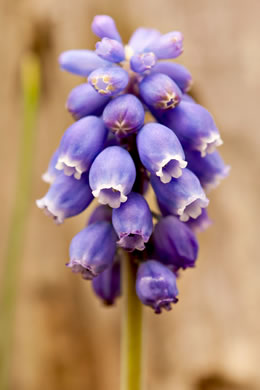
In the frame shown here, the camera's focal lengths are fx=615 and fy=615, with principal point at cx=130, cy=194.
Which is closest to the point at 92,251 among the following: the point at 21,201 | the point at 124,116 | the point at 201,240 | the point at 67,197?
the point at 67,197

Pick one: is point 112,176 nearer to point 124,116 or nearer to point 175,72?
point 124,116

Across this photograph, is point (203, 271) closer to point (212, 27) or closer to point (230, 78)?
point (230, 78)

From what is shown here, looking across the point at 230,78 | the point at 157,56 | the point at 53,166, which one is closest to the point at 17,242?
the point at 53,166

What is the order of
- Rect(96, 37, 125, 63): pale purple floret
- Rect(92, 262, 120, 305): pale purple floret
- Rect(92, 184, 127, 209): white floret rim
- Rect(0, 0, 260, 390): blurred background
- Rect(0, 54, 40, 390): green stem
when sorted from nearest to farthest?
Rect(92, 184, 127, 209): white floret rim < Rect(96, 37, 125, 63): pale purple floret < Rect(92, 262, 120, 305): pale purple floret < Rect(0, 54, 40, 390): green stem < Rect(0, 0, 260, 390): blurred background

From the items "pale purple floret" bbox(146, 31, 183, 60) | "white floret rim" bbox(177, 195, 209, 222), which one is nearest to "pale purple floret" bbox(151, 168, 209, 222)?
"white floret rim" bbox(177, 195, 209, 222)

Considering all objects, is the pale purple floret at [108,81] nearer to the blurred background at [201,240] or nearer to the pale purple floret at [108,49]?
the pale purple floret at [108,49]

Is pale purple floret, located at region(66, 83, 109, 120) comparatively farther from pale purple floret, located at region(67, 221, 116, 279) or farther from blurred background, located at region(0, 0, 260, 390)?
blurred background, located at region(0, 0, 260, 390)

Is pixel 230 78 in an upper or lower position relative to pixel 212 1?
lower
